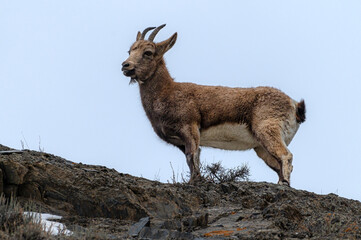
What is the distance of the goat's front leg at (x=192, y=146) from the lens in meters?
10.9

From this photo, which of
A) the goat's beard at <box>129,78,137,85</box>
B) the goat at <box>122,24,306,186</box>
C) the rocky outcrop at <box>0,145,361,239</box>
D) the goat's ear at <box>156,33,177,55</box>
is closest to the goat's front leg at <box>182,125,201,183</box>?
the goat at <box>122,24,306,186</box>

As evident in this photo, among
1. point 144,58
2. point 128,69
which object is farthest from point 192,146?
point 144,58

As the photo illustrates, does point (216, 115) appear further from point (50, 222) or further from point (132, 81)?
point (50, 222)

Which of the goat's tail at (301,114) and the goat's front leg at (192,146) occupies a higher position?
the goat's tail at (301,114)

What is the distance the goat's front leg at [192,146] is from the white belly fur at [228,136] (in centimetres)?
43

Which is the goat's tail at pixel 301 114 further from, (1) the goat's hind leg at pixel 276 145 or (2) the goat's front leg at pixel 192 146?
(2) the goat's front leg at pixel 192 146

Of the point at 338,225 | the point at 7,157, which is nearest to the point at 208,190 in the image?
the point at 338,225

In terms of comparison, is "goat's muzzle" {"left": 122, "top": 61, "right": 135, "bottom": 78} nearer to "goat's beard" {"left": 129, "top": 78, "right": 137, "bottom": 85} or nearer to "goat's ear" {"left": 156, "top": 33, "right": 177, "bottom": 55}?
"goat's beard" {"left": 129, "top": 78, "right": 137, "bottom": 85}

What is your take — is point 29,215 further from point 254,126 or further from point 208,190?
point 254,126

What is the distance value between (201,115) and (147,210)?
4.23m

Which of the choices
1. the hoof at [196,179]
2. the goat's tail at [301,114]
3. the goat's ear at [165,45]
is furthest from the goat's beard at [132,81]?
the goat's tail at [301,114]

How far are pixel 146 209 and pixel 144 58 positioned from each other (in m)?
5.26

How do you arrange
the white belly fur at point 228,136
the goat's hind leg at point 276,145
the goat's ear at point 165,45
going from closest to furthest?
1. the goat's hind leg at point 276,145
2. the white belly fur at point 228,136
3. the goat's ear at point 165,45

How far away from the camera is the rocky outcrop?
6.62 m
